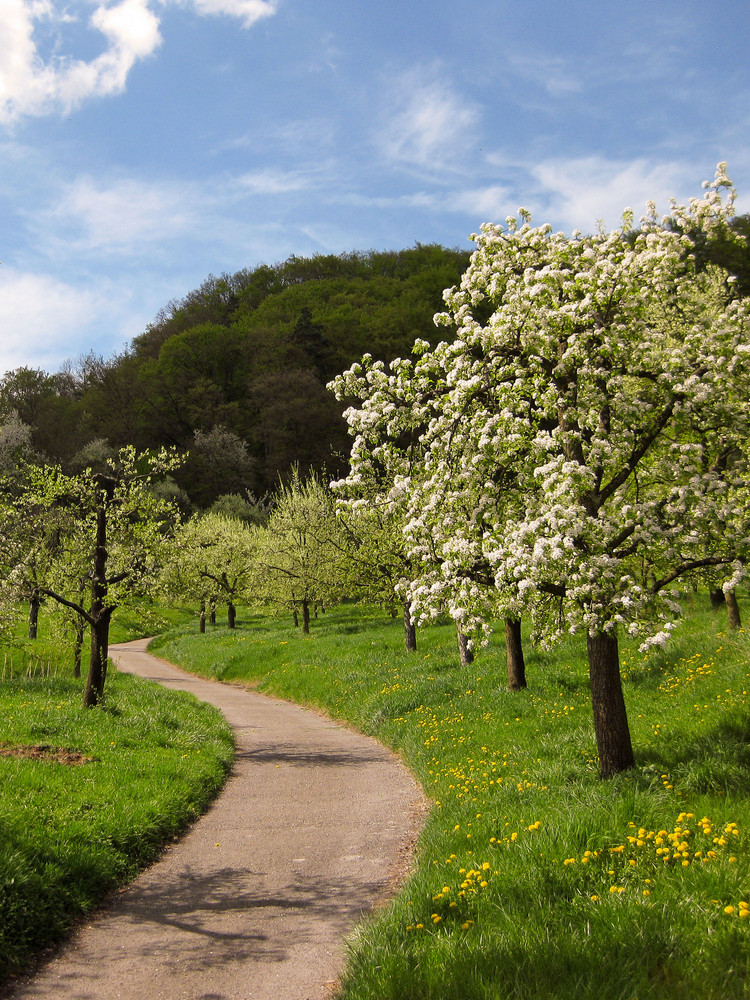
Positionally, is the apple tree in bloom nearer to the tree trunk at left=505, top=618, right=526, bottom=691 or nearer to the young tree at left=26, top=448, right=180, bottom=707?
the tree trunk at left=505, top=618, right=526, bottom=691

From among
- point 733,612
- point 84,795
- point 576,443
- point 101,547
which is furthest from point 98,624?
point 733,612

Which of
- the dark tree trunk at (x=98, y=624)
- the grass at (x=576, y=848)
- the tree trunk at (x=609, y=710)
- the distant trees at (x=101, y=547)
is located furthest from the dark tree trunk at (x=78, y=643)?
the tree trunk at (x=609, y=710)

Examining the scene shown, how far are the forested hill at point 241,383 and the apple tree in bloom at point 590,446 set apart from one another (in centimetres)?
5874

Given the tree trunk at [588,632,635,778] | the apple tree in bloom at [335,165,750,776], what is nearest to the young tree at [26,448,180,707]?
the apple tree in bloom at [335,165,750,776]

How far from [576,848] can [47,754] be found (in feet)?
27.3

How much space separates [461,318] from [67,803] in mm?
8533

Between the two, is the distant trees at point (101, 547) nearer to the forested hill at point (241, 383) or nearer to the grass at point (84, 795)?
the grass at point (84, 795)

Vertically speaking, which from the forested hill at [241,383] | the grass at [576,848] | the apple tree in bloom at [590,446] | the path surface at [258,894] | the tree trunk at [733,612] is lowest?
the path surface at [258,894]

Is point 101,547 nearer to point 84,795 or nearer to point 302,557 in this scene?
point 84,795

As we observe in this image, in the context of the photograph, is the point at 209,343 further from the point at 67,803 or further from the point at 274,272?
the point at 67,803

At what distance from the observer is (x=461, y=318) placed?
10.2 m

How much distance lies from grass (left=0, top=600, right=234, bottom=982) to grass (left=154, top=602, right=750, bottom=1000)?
3197mm

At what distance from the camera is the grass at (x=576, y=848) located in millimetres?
4684

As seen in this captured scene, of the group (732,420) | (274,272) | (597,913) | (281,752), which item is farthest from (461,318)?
(274,272)
